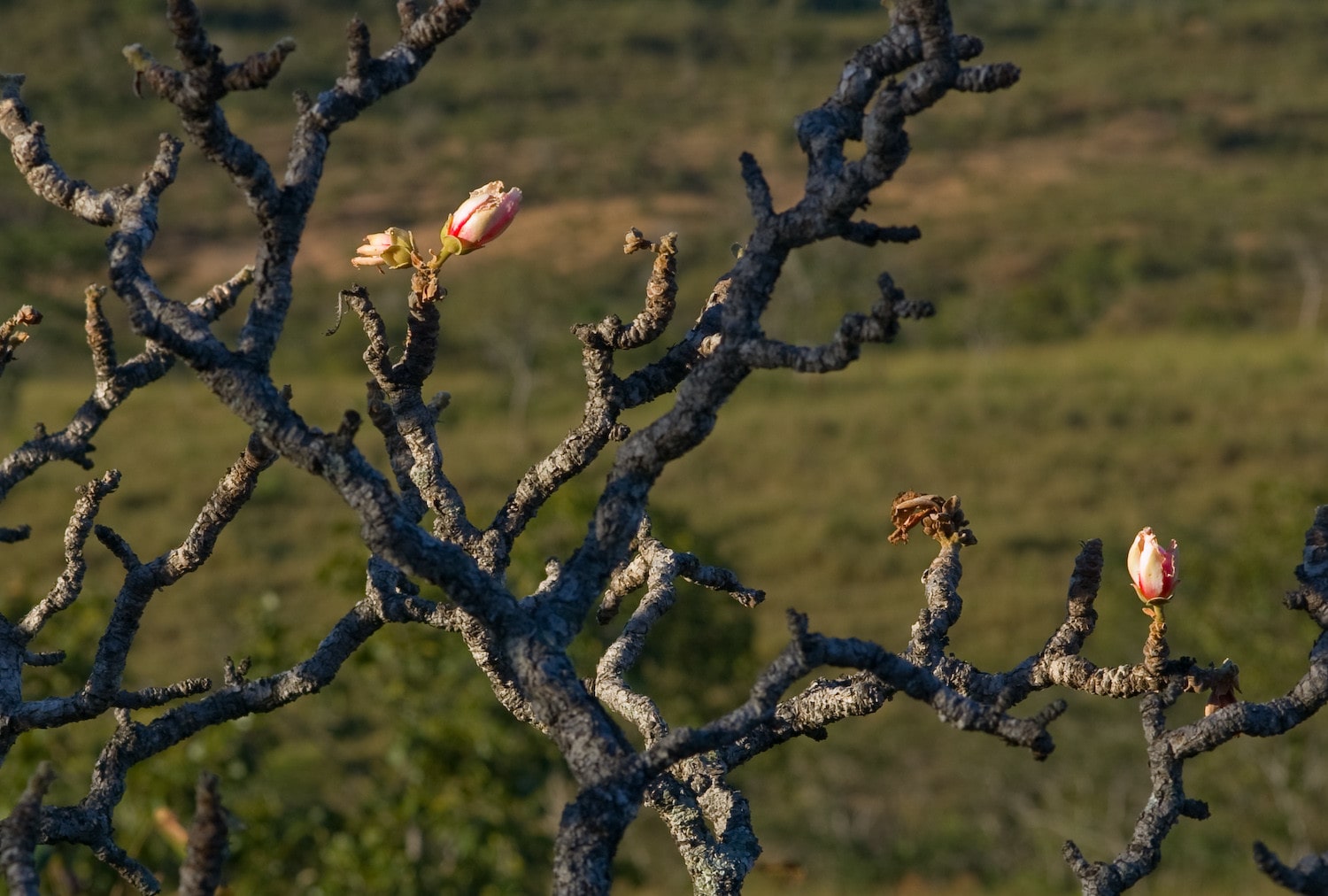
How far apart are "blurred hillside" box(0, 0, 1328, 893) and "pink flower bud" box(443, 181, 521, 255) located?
289 cm

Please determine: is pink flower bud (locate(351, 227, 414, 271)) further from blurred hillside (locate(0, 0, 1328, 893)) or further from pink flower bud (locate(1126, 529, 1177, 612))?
blurred hillside (locate(0, 0, 1328, 893))

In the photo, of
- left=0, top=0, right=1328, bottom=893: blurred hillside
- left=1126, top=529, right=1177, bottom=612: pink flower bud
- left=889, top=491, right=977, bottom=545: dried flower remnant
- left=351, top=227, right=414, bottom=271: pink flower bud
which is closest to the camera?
left=351, top=227, right=414, bottom=271: pink flower bud

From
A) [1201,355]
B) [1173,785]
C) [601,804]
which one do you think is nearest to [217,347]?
[601,804]

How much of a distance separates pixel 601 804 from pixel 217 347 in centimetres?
85

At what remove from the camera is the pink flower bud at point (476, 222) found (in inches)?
112

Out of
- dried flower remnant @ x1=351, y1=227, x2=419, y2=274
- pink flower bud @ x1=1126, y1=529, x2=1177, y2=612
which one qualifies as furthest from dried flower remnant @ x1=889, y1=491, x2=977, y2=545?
dried flower remnant @ x1=351, y1=227, x2=419, y2=274

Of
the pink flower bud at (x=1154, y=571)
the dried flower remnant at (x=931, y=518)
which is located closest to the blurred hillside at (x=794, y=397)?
the dried flower remnant at (x=931, y=518)

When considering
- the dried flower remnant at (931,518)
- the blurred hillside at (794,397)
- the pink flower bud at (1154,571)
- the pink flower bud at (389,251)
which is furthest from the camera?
the blurred hillside at (794,397)

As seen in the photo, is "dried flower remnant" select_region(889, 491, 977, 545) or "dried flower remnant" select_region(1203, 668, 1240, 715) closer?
"dried flower remnant" select_region(1203, 668, 1240, 715)

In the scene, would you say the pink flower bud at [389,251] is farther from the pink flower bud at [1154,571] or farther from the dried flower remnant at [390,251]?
the pink flower bud at [1154,571]

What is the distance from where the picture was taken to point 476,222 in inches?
113

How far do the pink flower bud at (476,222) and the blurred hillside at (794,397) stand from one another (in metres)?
2.89

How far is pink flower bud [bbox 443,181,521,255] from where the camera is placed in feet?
9.33

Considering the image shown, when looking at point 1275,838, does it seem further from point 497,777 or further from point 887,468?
point 887,468
